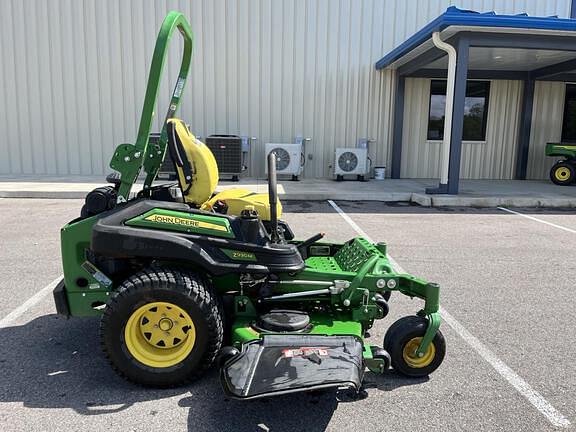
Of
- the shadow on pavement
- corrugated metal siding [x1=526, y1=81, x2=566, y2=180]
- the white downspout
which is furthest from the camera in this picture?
corrugated metal siding [x1=526, y1=81, x2=566, y2=180]

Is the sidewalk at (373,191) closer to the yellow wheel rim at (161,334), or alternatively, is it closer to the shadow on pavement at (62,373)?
the shadow on pavement at (62,373)

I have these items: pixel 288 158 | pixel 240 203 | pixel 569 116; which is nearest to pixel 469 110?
pixel 569 116

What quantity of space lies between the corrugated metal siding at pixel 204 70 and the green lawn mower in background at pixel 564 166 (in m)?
4.23

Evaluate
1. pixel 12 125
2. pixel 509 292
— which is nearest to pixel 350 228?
pixel 509 292

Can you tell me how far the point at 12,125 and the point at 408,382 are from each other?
1396 centimetres

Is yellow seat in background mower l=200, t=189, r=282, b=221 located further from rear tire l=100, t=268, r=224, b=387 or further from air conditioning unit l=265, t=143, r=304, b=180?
air conditioning unit l=265, t=143, r=304, b=180

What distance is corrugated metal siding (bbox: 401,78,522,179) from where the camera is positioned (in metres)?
14.2

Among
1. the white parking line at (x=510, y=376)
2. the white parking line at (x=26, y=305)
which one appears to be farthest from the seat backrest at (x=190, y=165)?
the white parking line at (x=510, y=376)

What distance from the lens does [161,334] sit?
2748mm

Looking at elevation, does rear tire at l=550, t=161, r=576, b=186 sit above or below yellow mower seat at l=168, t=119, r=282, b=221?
below

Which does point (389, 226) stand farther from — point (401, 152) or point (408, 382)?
point (401, 152)

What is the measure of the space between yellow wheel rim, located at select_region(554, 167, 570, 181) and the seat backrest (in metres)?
12.6

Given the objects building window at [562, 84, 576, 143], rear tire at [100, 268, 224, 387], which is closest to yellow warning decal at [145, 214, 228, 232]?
rear tire at [100, 268, 224, 387]

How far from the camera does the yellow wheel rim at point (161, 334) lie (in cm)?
271
